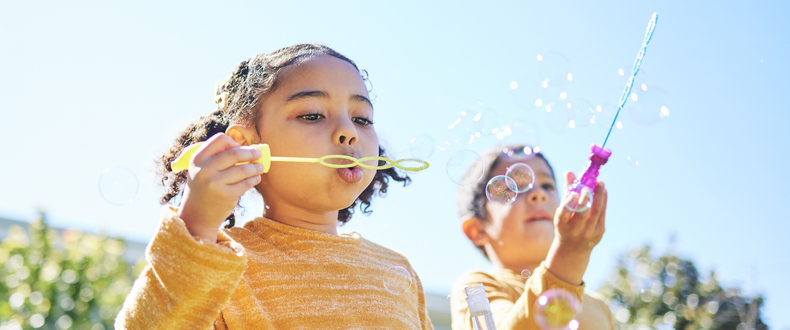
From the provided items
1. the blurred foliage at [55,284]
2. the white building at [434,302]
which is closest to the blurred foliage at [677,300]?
the white building at [434,302]

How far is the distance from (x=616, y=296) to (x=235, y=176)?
11705mm

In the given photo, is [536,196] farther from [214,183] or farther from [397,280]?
[214,183]

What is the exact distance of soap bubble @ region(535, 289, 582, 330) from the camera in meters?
1.87

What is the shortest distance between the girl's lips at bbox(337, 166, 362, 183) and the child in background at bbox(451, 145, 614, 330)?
66 centimetres

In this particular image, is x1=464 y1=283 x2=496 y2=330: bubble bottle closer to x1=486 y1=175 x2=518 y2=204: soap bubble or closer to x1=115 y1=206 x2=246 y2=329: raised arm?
x1=115 y1=206 x2=246 y2=329: raised arm

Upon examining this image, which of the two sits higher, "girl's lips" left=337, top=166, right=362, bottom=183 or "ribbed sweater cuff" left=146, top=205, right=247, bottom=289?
"girl's lips" left=337, top=166, right=362, bottom=183

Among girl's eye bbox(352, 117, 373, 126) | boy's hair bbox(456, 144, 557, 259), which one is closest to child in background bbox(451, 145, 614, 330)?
boy's hair bbox(456, 144, 557, 259)

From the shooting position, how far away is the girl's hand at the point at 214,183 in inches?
45.6

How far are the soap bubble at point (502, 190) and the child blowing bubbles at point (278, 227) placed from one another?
53 centimetres

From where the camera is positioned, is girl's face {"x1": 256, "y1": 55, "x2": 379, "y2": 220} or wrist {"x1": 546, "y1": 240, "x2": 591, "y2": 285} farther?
wrist {"x1": 546, "y1": 240, "x2": 591, "y2": 285}

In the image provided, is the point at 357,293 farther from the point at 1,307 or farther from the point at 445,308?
the point at 445,308

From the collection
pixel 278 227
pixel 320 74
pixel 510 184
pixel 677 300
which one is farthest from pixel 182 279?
pixel 677 300

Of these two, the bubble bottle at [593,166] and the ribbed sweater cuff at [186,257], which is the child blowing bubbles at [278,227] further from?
the bubble bottle at [593,166]

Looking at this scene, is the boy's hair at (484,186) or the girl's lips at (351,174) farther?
the boy's hair at (484,186)
